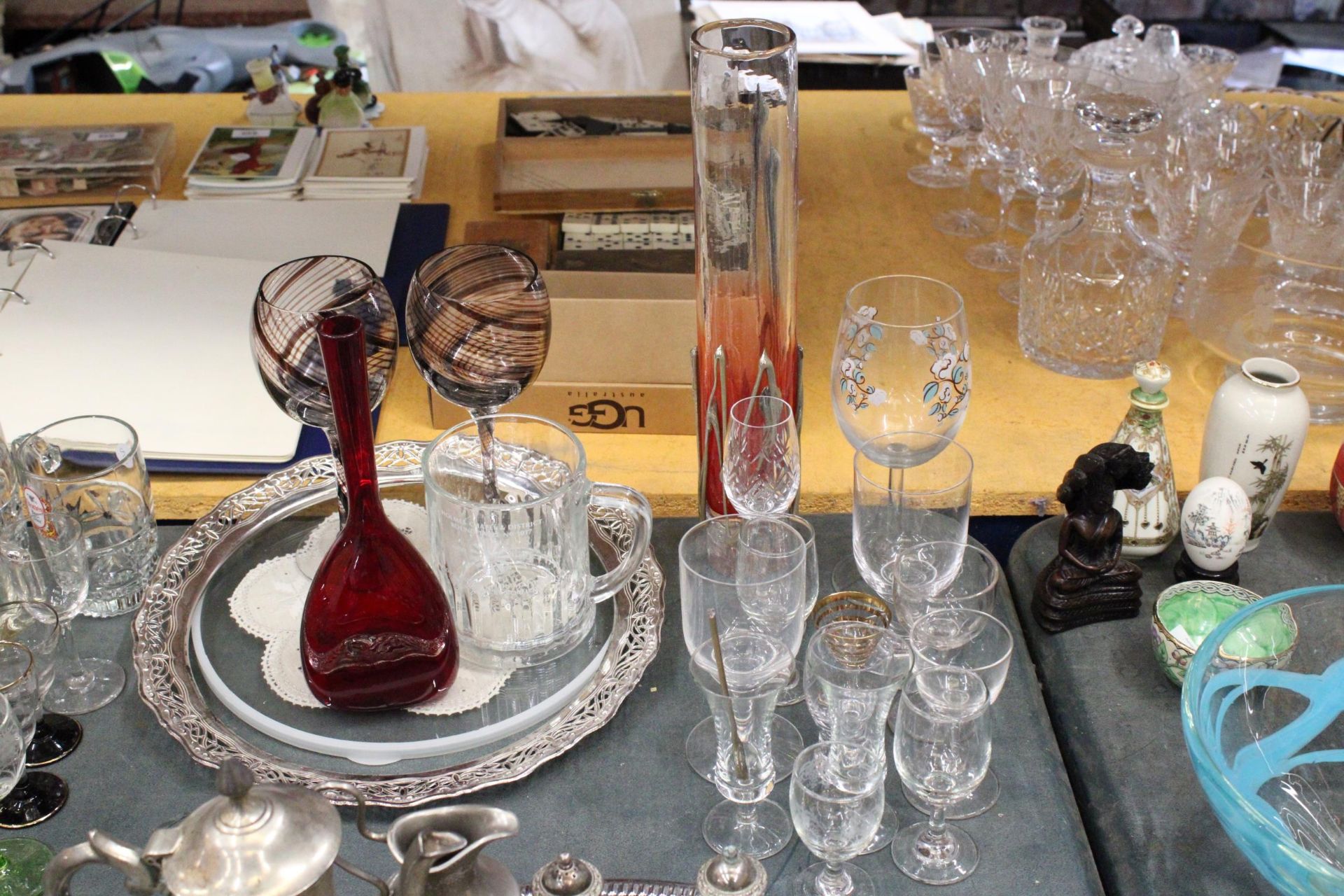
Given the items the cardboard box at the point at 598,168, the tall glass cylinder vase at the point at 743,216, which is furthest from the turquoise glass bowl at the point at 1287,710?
the cardboard box at the point at 598,168

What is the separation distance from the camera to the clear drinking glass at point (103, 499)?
98 cm

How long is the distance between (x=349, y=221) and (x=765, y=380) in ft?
2.55

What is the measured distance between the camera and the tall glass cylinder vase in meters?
0.87

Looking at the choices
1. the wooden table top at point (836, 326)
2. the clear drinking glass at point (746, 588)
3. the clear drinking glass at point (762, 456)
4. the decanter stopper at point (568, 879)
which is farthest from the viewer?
the wooden table top at point (836, 326)

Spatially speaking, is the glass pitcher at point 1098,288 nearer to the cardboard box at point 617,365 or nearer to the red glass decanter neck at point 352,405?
the cardboard box at point 617,365

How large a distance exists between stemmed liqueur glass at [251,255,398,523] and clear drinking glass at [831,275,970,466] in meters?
0.36

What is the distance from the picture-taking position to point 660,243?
1.44 m

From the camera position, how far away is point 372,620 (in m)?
0.84

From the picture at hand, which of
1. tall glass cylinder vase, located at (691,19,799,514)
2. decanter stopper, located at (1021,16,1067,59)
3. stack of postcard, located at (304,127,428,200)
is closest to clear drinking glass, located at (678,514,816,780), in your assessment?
tall glass cylinder vase, located at (691,19,799,514)

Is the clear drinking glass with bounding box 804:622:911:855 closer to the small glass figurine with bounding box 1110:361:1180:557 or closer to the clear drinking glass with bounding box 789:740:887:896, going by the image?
the clear drinking glass with bounding box 789:740:887:896

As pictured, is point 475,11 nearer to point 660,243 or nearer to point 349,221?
point 349,221

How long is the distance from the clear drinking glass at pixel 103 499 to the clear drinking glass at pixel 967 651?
1.99 ft

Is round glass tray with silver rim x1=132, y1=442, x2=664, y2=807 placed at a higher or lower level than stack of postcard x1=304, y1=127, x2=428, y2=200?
lower

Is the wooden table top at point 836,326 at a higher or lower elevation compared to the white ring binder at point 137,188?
lower
